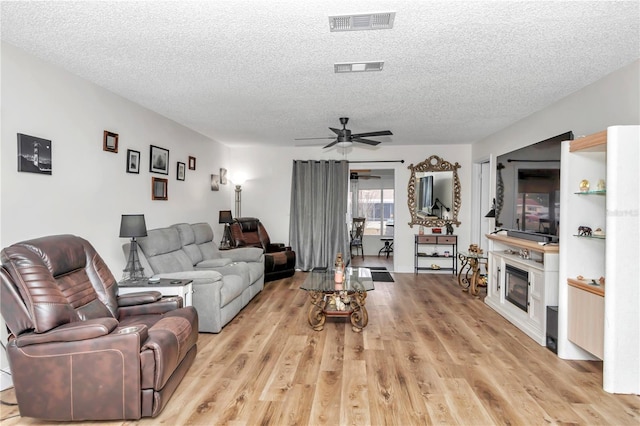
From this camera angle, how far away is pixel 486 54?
8.90ft

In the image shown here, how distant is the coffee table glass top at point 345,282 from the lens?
3854 mm

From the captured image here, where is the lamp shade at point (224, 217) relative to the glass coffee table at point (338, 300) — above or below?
above

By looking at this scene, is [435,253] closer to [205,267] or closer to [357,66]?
[205,267]

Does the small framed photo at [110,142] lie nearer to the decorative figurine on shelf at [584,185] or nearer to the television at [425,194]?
the decorative figurine on shelf at [584,185]

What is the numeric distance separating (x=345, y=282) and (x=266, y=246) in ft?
9.02

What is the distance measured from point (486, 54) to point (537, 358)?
8.41ft

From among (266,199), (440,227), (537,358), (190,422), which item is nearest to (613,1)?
(537,358)

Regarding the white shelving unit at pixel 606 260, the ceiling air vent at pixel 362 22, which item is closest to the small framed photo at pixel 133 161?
the ceiling air vent at pixel 362 22

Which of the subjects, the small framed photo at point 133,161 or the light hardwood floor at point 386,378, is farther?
the small framed photo at point 133,161

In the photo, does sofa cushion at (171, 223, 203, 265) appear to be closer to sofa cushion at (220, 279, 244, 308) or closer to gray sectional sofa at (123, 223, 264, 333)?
gray sectional sofa at (123, 223, 264, 333)

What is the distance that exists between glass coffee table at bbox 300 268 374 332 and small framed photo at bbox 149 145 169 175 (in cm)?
236

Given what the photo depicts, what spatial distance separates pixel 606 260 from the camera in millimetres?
2580

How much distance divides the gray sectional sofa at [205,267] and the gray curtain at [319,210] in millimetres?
1564

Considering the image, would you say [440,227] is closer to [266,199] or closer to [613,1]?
[266,199]
